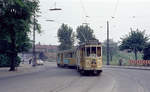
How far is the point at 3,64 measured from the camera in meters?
55.0

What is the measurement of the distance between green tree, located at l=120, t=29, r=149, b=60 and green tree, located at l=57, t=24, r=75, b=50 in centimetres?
3115

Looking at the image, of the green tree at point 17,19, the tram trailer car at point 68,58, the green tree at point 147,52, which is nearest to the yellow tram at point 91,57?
the green tree at point 17,19

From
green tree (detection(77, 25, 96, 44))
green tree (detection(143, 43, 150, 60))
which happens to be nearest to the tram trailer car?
green tree (detection(143, 43, 150, 60))

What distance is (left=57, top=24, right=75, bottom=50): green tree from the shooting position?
90.7 meters

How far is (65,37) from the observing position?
93.4 meters

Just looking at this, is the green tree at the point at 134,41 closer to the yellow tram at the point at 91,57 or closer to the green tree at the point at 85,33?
the green tree at the point at 85,33

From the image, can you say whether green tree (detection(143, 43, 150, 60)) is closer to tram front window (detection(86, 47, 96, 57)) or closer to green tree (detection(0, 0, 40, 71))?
green tree (detection(0, 0, 40, 71))

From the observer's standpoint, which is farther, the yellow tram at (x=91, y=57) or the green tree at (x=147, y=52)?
the green tree at (x=147, y=52)

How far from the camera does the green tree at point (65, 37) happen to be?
90.7 m

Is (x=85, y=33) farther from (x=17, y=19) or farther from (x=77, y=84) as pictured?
(x=77, y=84)

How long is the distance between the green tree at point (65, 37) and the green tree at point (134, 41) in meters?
31.1

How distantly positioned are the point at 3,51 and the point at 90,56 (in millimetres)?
15469

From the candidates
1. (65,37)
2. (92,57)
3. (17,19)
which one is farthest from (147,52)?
(65,37)

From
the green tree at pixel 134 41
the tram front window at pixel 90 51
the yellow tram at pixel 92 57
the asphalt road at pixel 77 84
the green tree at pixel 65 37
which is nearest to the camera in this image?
the asphalt road at pixel 77 84
